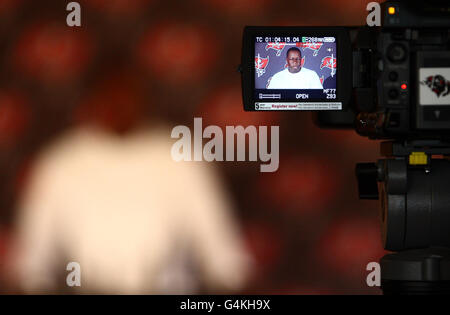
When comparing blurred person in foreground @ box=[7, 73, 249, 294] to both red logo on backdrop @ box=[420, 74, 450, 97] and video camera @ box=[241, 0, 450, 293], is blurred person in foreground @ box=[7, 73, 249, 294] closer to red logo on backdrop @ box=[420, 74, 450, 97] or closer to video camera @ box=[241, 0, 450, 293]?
video camera @ box=[241, 0, 450, 293]

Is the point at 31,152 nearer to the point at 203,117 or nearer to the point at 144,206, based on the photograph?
the point at 144,206

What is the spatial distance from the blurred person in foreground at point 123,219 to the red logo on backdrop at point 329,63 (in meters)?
1.09

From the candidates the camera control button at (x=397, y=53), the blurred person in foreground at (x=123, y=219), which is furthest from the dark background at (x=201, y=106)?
the camera control button at (x=397, y=53)

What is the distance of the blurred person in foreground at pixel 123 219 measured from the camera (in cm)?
310

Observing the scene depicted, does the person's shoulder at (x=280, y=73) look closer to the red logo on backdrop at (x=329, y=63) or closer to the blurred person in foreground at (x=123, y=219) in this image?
the red logo on backdrop at (x=329, y=63)

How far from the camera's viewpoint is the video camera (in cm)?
205

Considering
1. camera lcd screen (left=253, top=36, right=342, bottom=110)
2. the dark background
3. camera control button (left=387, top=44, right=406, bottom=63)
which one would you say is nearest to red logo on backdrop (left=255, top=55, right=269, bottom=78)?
camera lcd screen (left=253, top=36, right=342, bottom=110)

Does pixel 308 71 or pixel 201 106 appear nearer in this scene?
pixel 308 71

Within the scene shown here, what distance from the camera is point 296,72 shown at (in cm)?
215

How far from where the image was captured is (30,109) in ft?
10.3

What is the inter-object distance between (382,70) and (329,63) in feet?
0.59

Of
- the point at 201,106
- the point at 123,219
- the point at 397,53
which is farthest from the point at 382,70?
the point at 123,219

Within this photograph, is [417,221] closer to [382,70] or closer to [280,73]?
[382,70]

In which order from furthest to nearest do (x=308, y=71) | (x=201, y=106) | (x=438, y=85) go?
(x=201, y=106) → (x=308, y=71) → (x=438, y=85)
